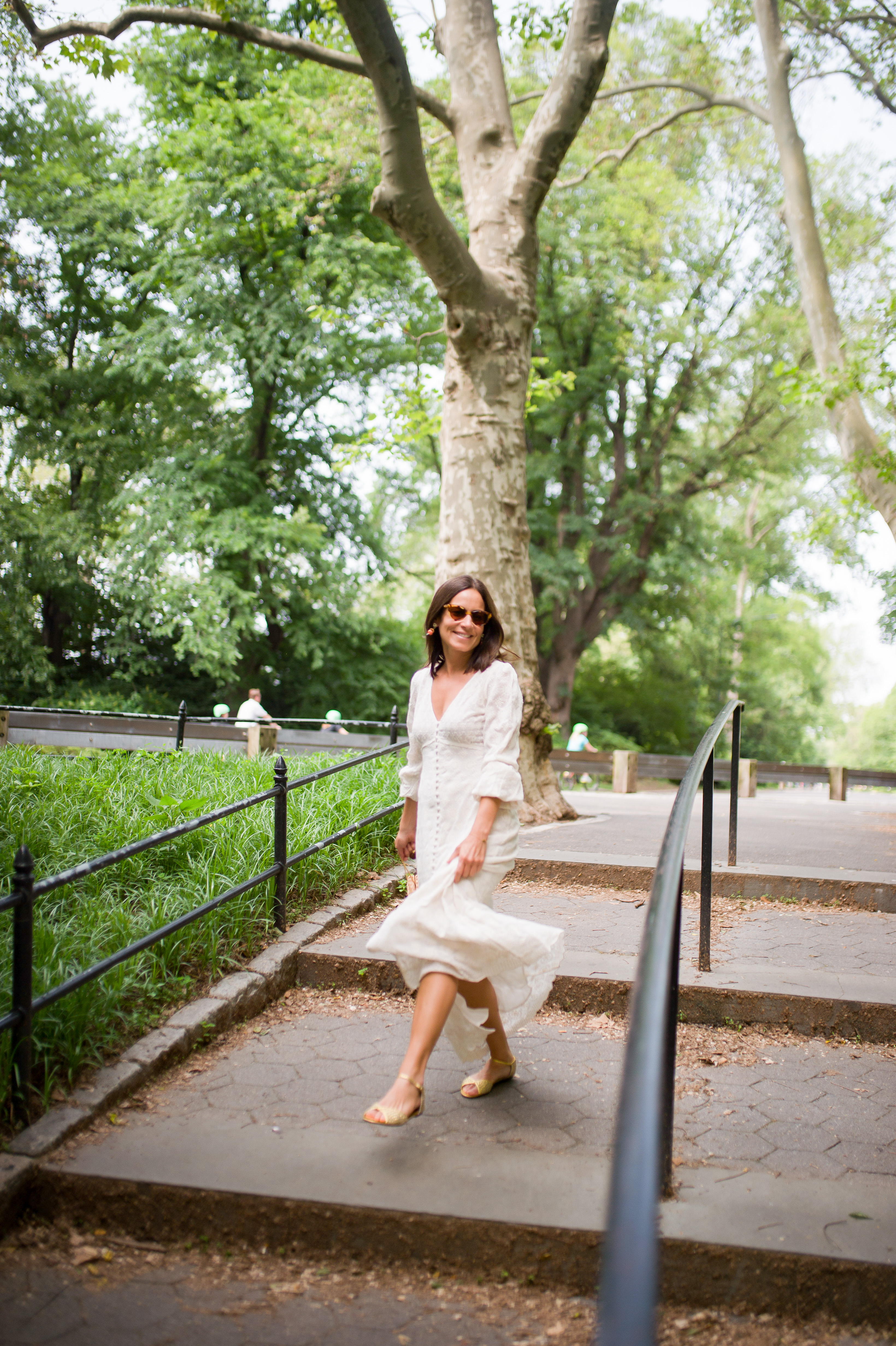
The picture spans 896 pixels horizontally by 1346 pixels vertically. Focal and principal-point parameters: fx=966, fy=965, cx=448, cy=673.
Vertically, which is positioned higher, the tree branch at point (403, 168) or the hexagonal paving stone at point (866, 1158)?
the tree branch at point (403, 168)

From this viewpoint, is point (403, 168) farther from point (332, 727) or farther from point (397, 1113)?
point (332, 727)

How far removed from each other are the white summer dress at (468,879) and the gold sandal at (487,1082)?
8 centimetres

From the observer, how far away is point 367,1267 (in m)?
2.48

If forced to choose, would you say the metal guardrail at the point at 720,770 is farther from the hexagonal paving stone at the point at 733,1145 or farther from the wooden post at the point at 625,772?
the hexagonal paving stone at the point at 733,1145

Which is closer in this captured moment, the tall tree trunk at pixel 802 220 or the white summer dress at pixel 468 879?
the white summer dress at pixel 468 879

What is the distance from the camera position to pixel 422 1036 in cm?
286

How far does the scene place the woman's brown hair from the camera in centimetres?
323

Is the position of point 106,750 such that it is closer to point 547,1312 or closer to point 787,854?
point 787,854

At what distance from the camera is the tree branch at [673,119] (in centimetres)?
1344

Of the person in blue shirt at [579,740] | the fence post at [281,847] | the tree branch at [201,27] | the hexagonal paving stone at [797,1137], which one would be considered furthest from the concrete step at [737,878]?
the person in blue shirt at [579,740]

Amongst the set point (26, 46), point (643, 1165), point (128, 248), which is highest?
point (128, 248)

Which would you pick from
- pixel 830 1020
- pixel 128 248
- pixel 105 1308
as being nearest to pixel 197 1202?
pixel 105 1308

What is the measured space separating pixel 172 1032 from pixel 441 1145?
1.13 m

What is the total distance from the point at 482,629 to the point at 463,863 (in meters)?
0.79
